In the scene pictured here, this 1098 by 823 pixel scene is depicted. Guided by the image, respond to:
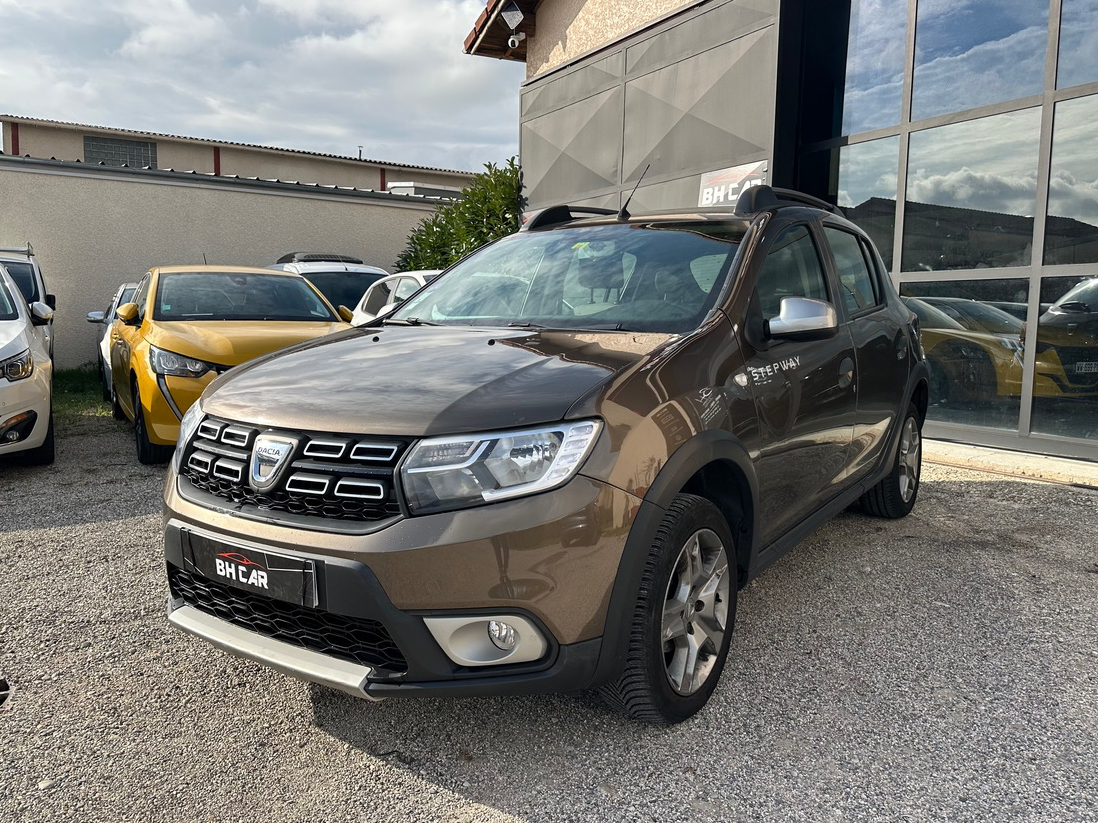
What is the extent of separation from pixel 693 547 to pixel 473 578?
0.76 metres

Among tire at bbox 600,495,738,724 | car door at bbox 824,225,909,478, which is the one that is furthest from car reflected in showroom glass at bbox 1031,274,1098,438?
tire at bbox 600,495,738,724

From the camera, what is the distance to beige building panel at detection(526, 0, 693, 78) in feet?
33.3

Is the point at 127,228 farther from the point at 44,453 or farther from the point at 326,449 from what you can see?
the point at 326,449

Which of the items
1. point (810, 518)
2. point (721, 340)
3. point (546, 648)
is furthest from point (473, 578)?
point (810, 518)

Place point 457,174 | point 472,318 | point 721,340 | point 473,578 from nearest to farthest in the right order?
point 473,578
point 721,340
point 472,318
point 457,174

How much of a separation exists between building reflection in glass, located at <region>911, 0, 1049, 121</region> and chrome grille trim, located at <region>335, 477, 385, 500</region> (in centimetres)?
671

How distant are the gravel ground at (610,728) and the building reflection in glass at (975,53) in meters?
4.69

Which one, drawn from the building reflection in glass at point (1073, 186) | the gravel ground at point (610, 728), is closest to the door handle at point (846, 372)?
the gravel ground at point (610, 728)

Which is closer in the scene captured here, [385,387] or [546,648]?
[546,648]

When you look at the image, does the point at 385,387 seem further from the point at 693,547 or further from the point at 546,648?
the point at 693,547

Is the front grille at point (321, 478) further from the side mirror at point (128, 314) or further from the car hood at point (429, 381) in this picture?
the side mirror at point (128, 314)

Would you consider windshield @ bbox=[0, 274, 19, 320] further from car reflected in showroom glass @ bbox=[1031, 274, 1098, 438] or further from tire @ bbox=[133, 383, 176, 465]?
car reflected in showroom glass @ bbox=[1031, 274, 1098, 438]

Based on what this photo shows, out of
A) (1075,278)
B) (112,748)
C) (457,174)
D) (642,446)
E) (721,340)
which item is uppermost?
(457,174)

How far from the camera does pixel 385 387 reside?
7.68ft
